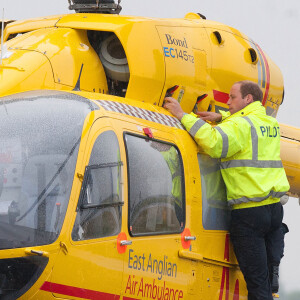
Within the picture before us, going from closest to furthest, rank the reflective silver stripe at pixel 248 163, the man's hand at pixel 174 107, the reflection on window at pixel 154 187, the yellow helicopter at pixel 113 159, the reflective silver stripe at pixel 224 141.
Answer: the yellow helicopter at pixel 113 159 → the reflection on window at pixel 154 187 → the reflective silver stripe at pixel 224 141 → the reflective silver stripe at pixel 248 163 → the man's hand at pixel 174 107

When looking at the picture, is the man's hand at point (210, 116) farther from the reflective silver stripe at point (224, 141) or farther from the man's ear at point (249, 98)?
the reflective silver stripe at point (224, 141)

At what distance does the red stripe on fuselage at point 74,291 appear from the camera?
470 centimetres

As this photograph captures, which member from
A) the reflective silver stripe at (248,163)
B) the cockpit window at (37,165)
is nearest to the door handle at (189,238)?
the reflective silver stripe at (248,163)

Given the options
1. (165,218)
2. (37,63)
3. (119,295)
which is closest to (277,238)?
(165,218)

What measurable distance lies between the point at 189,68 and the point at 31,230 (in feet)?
7.94

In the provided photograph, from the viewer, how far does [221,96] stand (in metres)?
7.04

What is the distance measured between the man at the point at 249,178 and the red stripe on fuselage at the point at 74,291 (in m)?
1.44

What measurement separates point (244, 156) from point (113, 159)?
1.32 metres

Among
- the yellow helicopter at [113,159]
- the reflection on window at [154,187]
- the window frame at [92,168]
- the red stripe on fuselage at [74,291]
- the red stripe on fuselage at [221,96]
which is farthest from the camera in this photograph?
the red stripe on fuselage at [221,96]

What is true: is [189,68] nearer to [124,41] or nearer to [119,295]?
[124,41]

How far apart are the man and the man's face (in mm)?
189

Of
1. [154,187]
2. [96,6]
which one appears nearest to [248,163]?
[154,187]

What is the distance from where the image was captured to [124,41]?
20.5ft

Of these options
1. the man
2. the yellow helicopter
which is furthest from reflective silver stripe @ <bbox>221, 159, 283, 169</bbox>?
the yellow helicopter
